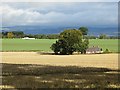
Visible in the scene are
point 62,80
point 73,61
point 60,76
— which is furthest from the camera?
point 73,61

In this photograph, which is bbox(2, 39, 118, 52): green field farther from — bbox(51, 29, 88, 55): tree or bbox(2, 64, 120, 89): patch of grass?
bbox(2, 64, 120, 89): patch of grass

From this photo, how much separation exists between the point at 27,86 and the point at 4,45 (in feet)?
206

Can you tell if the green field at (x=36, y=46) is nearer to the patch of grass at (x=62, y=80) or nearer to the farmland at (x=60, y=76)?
the farmland at (x=60, y=76)

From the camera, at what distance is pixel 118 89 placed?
10.1 meters

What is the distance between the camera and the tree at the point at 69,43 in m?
55.6

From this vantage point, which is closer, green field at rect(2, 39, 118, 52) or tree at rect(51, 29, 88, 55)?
tree at rect(51, 29, 88, 55)

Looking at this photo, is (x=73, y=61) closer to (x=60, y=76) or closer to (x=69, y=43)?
(x=60, y=76)

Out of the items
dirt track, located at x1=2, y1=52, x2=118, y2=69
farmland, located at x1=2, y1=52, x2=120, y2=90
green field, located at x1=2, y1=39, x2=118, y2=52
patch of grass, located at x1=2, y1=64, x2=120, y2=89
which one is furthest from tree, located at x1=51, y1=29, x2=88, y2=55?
patch of grass, located at x1=2, y1=64, x2=120, y2=89

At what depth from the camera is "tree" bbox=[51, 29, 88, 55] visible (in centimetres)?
5562

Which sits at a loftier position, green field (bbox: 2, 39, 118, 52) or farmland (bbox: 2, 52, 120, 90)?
farmland (bbox: 2, 52, 120, 90)

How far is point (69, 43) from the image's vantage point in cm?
5603

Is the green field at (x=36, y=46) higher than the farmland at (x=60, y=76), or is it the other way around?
the farmland at (x=60, y=76)

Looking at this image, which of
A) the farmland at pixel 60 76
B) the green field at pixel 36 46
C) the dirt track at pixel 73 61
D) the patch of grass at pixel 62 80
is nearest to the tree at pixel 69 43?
the green field at pixel 36 46

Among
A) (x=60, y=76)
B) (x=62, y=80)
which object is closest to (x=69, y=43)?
(x=60, y=76)
